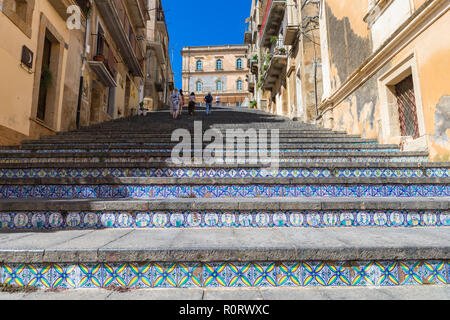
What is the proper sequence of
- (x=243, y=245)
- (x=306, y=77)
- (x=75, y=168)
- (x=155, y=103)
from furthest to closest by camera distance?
(x=155, y=103)
(x=306, y=77)
(x=75, y=168)
(x=243, y=245)

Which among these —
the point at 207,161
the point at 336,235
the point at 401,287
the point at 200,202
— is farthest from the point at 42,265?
the point at 207,161

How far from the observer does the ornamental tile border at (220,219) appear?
2.65 m

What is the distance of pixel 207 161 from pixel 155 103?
81.6 ft

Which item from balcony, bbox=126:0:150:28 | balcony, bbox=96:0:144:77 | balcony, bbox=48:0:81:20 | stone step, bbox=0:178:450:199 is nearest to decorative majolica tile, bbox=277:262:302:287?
stone step, bbox=0:178:450:199

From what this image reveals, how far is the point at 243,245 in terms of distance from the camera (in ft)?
6.45

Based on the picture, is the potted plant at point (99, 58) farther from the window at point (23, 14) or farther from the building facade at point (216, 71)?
the building facade at point (216, 71)

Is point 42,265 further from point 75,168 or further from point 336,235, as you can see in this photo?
point 75,168

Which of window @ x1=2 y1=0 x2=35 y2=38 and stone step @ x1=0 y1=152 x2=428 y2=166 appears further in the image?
window @ x1=2 y1=0 x2=35 y2=38

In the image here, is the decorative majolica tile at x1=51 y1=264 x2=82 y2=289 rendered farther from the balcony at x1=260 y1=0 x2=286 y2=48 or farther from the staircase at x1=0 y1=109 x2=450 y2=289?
the balcony at x1=260 y1=0 x2=286 y2=48

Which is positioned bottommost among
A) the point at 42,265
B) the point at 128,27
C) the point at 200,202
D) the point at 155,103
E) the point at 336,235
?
the point at 42,265

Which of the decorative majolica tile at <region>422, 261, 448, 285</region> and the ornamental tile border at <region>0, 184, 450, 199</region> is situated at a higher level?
the ornamental tile border at <region>0, 184, 450, 199</region>

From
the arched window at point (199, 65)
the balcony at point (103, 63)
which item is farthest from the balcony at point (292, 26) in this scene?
the arched window at point (199, 65)

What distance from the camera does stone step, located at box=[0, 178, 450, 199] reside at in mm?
3395

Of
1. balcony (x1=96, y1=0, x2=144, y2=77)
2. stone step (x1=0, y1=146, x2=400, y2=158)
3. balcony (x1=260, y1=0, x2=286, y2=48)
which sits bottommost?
stone step (x1=0, y1=146, x2=400, y2=158)
